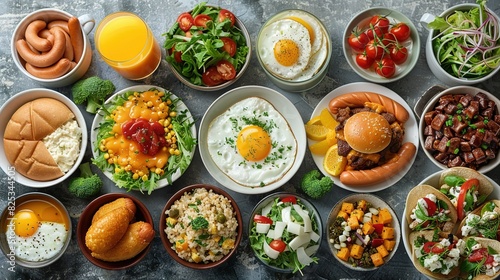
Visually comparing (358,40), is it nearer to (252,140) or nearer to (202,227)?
(252,140)

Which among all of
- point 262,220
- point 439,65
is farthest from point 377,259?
point 439,65

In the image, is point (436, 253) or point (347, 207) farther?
point (347, 207)

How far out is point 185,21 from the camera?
5012 mm

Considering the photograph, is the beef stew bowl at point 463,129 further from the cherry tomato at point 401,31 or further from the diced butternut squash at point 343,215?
the diced butternut squash at point 343,215

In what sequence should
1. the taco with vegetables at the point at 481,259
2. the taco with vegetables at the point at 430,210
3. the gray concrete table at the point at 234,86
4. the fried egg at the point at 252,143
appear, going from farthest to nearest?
the gray concrete table at the point at 234,86 < the fried egg at the point at 252,143 < the taco with vegetables at the point at 430,210 < the taco with vegetables at the point at 481,259

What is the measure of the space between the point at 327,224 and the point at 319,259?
39cm

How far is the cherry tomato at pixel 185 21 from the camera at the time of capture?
5.01 metres

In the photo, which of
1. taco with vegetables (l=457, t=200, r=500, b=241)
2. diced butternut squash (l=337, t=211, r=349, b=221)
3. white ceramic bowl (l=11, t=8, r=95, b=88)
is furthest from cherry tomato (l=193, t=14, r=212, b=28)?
taco with vegetables (l=457, t=200, r=500, b=241)

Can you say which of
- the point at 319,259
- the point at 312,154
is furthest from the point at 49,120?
the point at 319,259

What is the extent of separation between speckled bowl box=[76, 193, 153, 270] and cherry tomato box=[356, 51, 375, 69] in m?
2.24

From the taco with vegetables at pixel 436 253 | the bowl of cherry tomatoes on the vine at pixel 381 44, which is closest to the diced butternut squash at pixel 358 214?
the taco with vegetables at pixel 436 253

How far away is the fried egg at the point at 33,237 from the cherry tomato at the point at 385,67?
3.05 m

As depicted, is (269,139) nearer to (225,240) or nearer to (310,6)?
(225,240)

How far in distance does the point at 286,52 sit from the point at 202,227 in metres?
1.63
